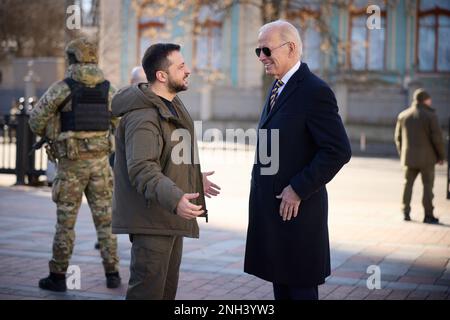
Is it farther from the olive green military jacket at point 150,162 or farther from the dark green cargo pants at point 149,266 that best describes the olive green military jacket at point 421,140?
the dark green cargo pants at point 149,266

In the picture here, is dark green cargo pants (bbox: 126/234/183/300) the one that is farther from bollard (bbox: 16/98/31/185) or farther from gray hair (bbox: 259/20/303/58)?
bollard (bbox: 16/98/31/185)

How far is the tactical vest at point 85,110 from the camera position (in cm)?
654

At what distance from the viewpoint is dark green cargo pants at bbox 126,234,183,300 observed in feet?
14.5

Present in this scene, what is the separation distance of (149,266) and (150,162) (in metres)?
0.60

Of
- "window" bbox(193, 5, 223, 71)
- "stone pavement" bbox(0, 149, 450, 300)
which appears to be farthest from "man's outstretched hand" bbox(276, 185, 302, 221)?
"window" bbox(193, 5, 223, 71)

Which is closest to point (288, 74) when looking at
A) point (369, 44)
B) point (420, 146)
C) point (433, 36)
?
point (420, 146)

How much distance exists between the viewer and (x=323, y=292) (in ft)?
21.2

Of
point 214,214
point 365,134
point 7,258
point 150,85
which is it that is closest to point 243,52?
point 365,134

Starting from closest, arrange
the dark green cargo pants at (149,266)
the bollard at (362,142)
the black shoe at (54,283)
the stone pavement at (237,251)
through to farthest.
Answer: the dark green cargo pants at (149,266)
the black shoe at (54,283)
the stone pavement at (237,251)
the bollard at (362,142)

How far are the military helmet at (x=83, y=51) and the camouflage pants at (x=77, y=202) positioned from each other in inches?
33.5

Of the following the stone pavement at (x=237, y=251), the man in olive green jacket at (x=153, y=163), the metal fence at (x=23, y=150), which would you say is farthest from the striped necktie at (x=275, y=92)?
the metal fence at (x=23, y=150)

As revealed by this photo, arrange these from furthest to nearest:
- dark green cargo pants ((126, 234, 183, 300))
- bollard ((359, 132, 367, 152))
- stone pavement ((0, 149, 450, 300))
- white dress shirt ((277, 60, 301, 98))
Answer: bollard ((359, 132, 367, 152)) < stone pavement ((0, 149, 450, 300)) < white dress shirt ((277, 60, 301, 98)) < dark green cargo pants ((126, 234, 183, 300))

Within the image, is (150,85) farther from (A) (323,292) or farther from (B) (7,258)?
(B) (7,258)
